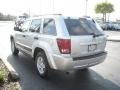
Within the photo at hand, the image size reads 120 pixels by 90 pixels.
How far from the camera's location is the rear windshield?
623 cm

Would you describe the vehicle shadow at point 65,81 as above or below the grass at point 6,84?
below

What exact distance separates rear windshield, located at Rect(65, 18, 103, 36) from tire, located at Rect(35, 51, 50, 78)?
1153 mm

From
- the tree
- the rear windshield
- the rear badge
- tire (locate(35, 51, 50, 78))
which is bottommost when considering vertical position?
tire (locate(35, 51, 50, 78))

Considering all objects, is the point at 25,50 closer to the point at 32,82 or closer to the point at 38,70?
the point at 38,70

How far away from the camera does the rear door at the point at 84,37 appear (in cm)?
605

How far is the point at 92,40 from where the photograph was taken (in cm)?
636

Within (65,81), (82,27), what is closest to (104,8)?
(82,27)

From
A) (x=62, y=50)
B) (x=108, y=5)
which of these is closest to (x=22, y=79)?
(x=62, y=50)

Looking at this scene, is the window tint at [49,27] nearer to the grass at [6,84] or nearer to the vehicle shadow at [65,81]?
the vehicle shadow at [65,81]

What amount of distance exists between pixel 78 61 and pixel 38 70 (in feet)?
5.31

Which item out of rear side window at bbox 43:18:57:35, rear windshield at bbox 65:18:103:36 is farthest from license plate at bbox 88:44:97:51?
rear side window at bbox 43:18:57:35

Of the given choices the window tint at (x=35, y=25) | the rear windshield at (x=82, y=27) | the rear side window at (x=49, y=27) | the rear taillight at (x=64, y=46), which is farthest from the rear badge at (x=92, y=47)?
the window tint at (x=35, y=25)

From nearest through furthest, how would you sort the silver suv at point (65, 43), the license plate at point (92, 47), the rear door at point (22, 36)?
1. the silver suv at point (65, 43)
2. the license plate at point (92, 47)
3. the rear door at point (22, 36)

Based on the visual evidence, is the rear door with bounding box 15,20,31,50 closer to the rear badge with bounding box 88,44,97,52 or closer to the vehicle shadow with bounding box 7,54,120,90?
the vehicle shadow with bounding box 7,54,120,90
